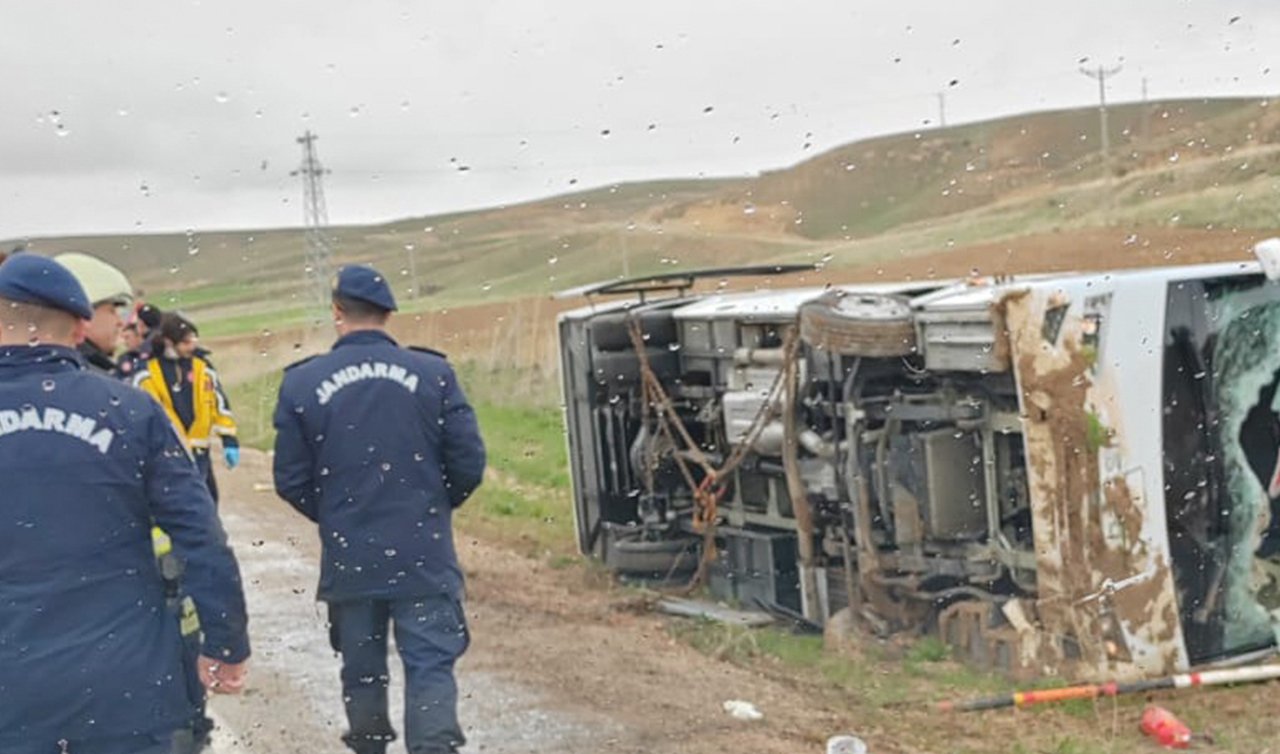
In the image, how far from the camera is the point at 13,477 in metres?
3.00

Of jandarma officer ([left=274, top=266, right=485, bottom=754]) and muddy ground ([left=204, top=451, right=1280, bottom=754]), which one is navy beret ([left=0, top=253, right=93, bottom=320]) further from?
muddy ground ([left=204, top=451, right=1280, bottom=754])

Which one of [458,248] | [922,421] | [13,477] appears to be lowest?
[922,421]

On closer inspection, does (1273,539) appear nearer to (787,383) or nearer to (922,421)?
(922,421)

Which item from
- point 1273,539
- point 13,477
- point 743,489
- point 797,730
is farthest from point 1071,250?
point 13,477

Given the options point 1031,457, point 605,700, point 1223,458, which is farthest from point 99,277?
point 1223,458

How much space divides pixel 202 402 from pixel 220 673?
3580 mm

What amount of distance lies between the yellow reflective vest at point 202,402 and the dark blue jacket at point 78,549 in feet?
11.7

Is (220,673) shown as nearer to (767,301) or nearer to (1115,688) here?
(1115,688)

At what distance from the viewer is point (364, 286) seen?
4.26m

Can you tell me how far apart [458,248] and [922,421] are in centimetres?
236

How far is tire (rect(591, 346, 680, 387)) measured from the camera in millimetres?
7320

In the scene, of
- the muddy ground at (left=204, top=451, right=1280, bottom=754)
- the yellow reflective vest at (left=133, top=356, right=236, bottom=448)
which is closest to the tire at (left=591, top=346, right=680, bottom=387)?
the muddy ground at (left=204, top=451, right=1280, bottom=754)

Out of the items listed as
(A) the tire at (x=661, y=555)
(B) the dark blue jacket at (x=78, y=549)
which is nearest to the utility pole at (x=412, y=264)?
(B) the dark blue jacket at (x=78, y=549)

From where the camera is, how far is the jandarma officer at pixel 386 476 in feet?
13.9
